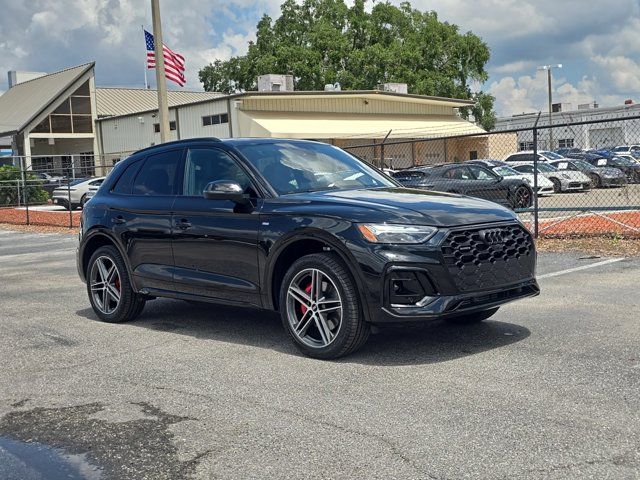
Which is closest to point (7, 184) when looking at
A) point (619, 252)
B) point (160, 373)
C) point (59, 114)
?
point (59, 114)

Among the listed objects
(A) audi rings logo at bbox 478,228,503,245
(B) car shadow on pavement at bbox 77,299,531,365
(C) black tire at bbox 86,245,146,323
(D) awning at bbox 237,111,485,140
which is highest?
(D) awning at bbox 237,111,485,140

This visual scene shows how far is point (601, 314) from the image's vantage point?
738 cm

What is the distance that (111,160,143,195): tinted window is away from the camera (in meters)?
7.97

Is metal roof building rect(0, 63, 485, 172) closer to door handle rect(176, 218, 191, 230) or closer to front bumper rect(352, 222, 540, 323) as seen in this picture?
door handle rect(176, 218, 191, 230)

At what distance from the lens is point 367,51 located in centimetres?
6012

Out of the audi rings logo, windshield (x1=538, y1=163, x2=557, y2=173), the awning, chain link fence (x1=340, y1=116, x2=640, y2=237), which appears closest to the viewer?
the audi rings logo

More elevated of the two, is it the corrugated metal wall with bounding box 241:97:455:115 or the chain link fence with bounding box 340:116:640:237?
the corrugated metal wall with bounding box 241:97:455:115

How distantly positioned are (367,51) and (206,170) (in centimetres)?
5473

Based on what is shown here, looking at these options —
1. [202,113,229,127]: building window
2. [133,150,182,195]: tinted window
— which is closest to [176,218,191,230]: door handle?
[133,150,182,195]: tinted window

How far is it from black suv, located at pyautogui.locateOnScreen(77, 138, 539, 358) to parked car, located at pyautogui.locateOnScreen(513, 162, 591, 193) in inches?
942

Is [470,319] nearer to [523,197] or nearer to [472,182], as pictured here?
[472,182]

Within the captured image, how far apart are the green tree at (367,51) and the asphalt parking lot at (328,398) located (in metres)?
53.7

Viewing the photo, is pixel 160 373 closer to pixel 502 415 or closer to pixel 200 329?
pixel 200 329

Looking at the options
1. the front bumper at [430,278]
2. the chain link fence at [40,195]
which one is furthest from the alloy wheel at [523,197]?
the front bumper at [430,278]
